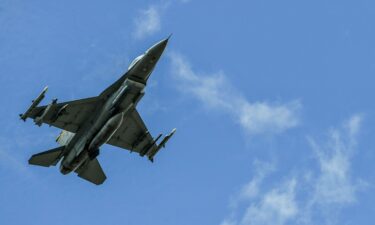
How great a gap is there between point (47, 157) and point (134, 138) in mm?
8372

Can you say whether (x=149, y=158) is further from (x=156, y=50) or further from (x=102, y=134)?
(x=156, y=50)

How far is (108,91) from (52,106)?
4555 mm

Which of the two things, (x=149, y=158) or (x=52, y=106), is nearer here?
(x=52, y=106)

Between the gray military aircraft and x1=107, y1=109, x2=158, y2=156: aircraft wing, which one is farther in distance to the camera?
x1=107, y1=109, x2=158, y2=156: aircraft wing

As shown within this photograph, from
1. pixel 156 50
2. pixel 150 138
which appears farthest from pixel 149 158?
pixel 156 50

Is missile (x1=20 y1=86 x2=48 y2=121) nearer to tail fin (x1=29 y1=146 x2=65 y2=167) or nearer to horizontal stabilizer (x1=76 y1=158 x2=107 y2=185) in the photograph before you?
tail fin (x1=29 y1=146 x2=65 y2=167)

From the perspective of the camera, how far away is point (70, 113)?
6412cm

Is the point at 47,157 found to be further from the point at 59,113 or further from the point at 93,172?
the point at 93,172

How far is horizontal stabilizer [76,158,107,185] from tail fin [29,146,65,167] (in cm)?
323

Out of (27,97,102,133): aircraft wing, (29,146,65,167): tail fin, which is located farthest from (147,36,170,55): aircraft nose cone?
(29,146,65,167): tail fin

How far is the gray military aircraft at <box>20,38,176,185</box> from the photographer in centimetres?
6188

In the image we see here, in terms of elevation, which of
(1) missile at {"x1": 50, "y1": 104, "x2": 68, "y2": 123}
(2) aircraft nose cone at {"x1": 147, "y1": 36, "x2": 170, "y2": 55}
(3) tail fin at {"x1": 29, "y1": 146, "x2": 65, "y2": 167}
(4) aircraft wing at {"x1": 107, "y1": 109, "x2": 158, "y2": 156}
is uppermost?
(2) aircraft nose cone at {"x1": 147, "y1": 36, "x2": 170, "y2": 55}

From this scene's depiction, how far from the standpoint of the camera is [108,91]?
208 ft

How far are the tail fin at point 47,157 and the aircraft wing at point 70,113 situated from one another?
2058mm
